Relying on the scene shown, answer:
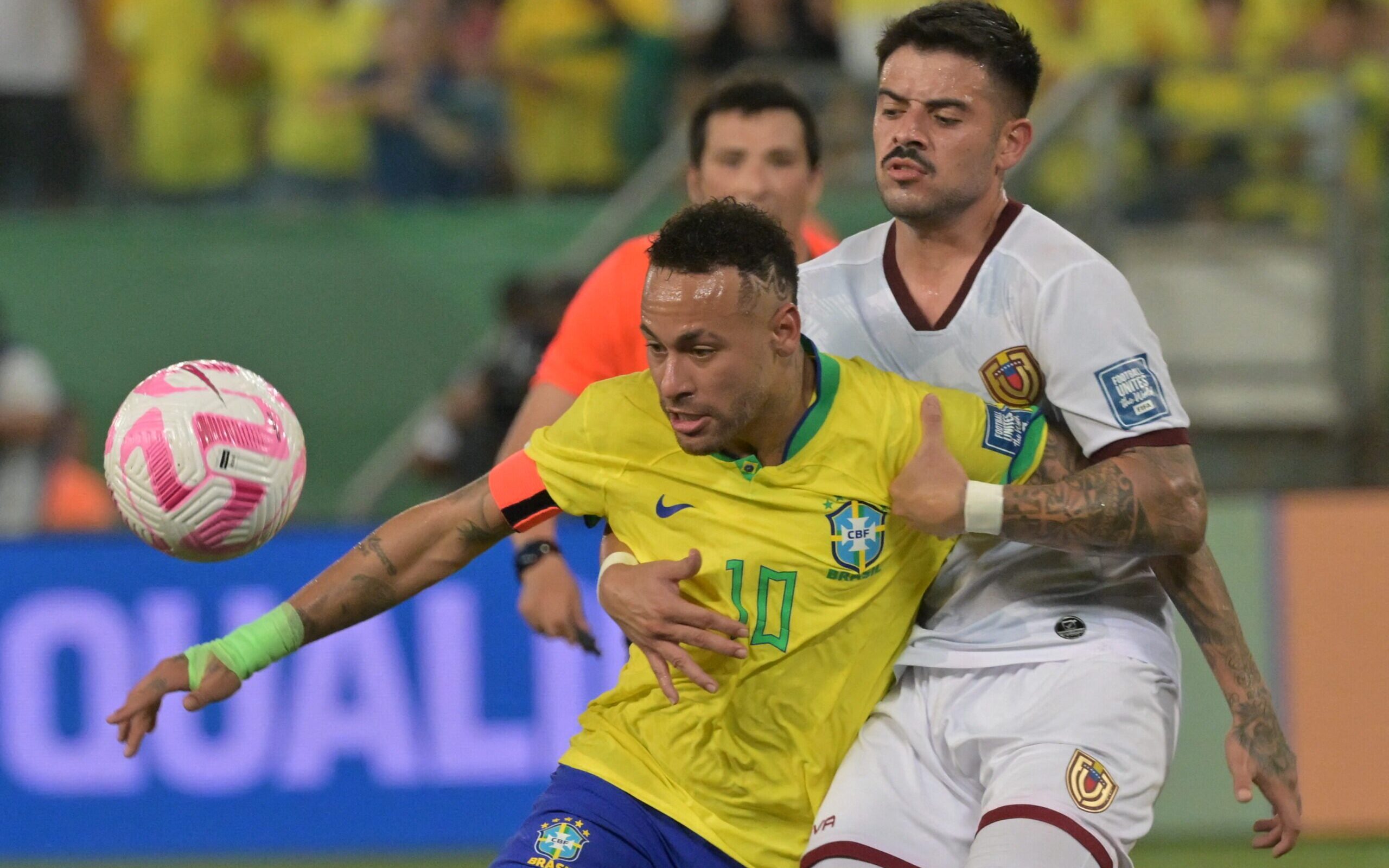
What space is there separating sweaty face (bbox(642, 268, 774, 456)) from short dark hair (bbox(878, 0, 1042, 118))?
0.73m

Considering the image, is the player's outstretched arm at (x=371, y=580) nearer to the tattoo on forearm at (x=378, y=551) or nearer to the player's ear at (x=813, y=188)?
the tattoo on forearm at (x=378, y=551)

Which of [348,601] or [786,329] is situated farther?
[348,601]

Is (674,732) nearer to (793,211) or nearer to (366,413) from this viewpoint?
(793,211)

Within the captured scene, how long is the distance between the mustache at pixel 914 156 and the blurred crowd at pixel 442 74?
5.48m

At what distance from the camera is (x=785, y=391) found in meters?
3.56

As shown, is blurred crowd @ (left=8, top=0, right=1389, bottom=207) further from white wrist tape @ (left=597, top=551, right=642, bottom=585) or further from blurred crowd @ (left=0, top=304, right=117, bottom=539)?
white wrist tape @ (left=597, top=551, right=642, bottom=585)

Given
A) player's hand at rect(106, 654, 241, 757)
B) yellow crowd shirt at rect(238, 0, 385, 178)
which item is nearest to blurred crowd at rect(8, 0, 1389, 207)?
yellow crowd shirt at rect(238, 0, 385, 178)

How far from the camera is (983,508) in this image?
3.36 metres

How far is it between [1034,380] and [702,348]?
0.74 metres

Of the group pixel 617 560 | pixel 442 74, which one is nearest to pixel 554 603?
pixel 617 560

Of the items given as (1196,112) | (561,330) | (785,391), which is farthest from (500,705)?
(1196,112)

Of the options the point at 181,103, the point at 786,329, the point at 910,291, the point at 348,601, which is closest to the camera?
the point at 786,329

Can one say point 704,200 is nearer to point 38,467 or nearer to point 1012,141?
point 1012,141

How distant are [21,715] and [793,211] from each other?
13.3 feet
